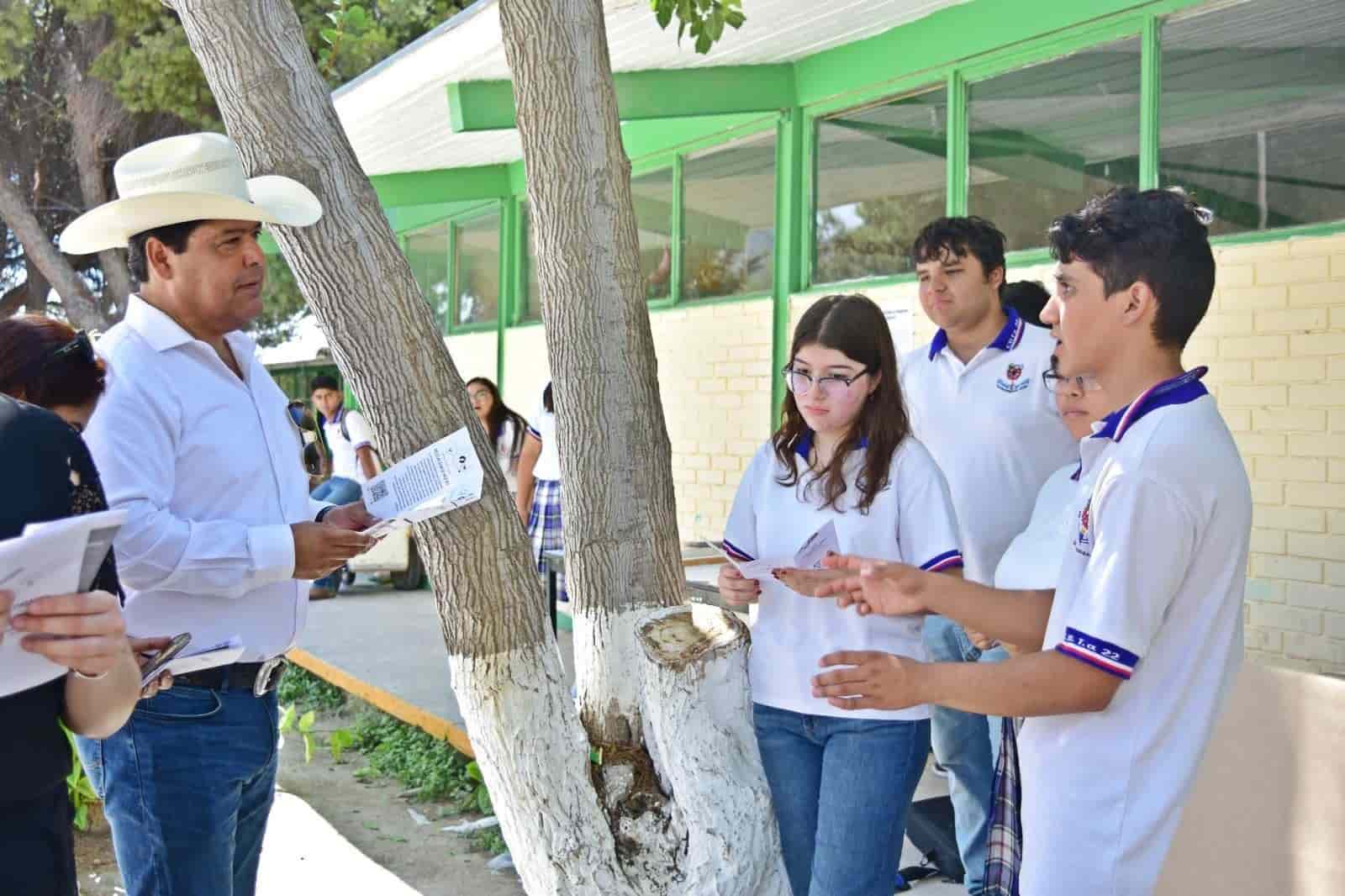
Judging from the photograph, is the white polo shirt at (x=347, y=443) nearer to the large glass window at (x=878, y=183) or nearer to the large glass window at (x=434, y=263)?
the large glass window at (x=434, y=263)

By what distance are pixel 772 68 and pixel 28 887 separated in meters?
6.59

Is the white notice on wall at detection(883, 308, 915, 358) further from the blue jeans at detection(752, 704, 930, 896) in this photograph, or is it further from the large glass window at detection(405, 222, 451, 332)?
the large glass window at detection(405, 222, 451, 332)

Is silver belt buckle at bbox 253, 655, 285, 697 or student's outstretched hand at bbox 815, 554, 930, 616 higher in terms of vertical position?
student's outstretched hand at bbox 815, 554, 930, 616

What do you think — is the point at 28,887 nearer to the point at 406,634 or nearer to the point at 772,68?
the point at 772,68

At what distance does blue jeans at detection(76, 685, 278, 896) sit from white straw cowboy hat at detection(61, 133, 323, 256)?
101 cm

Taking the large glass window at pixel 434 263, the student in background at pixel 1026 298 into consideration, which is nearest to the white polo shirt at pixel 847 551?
the student in background at pixel 1026 298

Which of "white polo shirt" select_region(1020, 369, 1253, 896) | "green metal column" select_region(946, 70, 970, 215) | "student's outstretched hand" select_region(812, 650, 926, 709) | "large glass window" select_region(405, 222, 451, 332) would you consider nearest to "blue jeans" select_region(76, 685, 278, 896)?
"student's outstretched hand" select_region(812, 650, 926, 709)

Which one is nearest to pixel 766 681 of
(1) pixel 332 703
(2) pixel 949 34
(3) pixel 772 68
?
(2) pixel 949 34

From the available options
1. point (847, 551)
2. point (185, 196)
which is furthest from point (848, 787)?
point (185, 196)

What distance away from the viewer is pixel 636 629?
340cm

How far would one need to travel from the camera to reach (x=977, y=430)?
406 cm

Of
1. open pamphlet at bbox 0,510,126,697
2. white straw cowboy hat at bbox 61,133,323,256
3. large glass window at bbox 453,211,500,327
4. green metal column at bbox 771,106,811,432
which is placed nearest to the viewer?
open pamphlet at bbox 0,510,126,697

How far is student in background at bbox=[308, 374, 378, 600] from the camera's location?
10516 mm

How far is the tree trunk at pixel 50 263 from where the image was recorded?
1462cm
